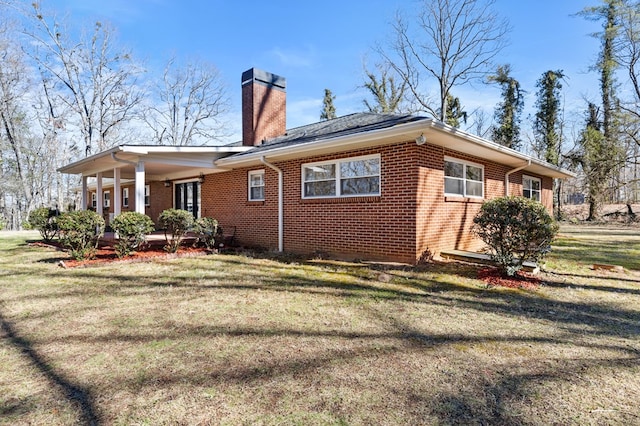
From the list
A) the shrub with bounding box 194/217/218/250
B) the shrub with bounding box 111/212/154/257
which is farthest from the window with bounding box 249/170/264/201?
the shrub with bounding box 111/212/154/257

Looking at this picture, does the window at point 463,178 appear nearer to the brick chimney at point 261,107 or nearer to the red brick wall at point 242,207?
the red brick wall at point 242,207

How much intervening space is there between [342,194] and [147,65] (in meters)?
24.9

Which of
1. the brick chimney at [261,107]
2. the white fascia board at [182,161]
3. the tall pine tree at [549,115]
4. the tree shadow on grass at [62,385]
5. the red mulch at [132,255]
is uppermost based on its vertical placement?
the tall pine tree at [549,115]

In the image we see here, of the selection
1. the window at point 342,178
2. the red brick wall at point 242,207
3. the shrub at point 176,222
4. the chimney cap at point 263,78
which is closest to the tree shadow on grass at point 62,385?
the shrub at point 176,222

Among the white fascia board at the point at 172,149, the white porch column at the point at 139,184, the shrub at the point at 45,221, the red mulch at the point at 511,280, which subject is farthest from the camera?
the shrub at the point at 45,221

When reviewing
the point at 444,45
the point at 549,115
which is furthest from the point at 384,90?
the point at 549,115

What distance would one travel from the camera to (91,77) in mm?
24422

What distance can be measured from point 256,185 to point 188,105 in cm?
2358

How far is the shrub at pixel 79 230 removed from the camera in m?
7.26

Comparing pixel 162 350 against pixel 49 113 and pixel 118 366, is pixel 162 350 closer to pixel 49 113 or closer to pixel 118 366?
pixel 118 366

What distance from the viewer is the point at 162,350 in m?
3.12

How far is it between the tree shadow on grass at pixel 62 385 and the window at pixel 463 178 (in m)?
7.57

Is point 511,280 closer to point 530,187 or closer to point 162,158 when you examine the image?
point 162,158

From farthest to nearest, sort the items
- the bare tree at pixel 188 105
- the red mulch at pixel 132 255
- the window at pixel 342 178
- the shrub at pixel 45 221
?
the bare tree at pixel 188 105
the shrub at pixel 45 221
the window at pixel 342 178
the red mulch at pixel 132 255
